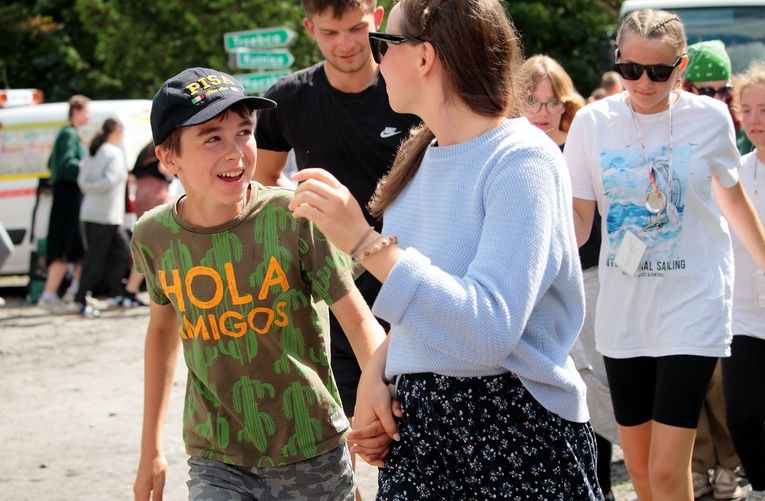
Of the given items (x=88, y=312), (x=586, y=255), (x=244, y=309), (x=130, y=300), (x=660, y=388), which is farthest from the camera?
(x=130, y=300)

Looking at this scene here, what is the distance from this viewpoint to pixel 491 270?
209cm

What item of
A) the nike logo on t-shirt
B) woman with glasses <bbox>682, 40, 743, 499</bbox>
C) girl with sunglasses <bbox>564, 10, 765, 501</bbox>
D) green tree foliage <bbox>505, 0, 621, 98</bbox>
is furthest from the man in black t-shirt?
green tree foliage <bbox>505, 0, 621, 98</bbox>

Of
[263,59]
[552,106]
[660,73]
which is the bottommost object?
[263,59]

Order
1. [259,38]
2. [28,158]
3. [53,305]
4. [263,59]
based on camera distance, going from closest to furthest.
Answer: [53,305]
[28,158]
[263,59]
[259,38]

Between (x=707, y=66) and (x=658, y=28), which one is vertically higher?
(x=658, y=28)

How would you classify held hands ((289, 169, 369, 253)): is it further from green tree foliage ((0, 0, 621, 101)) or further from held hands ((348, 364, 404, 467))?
green tree foliage ((0, 0, 621, 101))

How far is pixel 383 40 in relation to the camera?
2.34 metres

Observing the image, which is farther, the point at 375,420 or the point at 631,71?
the point at 631,71

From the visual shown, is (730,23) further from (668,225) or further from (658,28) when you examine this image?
(668,225)

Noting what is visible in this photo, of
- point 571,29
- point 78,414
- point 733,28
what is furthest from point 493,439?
point 571,29

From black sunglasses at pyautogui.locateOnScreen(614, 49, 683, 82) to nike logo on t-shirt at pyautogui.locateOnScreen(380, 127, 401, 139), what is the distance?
924 mm

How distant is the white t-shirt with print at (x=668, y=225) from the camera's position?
12.6 feet

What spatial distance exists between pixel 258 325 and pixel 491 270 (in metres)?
1.12

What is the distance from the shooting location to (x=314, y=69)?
14.7ft
